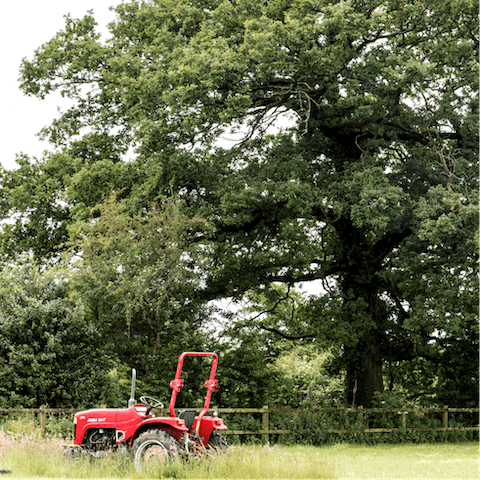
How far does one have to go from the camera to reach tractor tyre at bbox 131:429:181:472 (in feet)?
28.3

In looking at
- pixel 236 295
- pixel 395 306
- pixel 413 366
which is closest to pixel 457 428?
pixel 413 366

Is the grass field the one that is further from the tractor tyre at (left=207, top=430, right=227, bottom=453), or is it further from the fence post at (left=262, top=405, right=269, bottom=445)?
the fence post at (left=262, top=405, right=269, bottom=445)

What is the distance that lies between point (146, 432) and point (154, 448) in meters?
0.25

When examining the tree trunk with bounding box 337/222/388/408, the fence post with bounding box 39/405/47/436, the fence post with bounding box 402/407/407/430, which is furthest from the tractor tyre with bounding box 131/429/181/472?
the fence post with bounding box 402/407/407/430

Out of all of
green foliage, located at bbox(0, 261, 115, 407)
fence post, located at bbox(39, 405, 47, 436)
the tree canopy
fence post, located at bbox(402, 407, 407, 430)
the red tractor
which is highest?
the tree canopy

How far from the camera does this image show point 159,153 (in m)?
17.5

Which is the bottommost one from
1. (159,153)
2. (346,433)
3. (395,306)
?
(346,433)

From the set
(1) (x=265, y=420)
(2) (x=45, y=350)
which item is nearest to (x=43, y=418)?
(2) (x=45, y=350)

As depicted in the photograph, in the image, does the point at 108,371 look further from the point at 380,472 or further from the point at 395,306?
the point at 395,306

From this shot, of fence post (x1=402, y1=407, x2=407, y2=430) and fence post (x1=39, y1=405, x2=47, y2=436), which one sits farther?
fence post (x1=402, y1=407, x2=407, y2=430)

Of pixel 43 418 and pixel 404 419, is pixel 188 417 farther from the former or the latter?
pixel 404 419

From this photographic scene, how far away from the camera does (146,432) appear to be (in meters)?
8.95

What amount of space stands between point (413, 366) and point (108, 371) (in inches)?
420

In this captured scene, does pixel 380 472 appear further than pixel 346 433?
No
